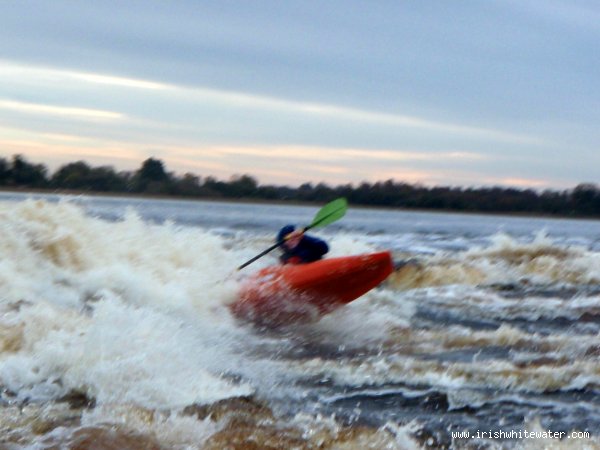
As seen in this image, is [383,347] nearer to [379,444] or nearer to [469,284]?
[379,444]

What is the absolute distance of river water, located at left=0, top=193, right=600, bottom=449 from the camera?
6297 millimetres

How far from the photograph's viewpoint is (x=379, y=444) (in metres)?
6.12

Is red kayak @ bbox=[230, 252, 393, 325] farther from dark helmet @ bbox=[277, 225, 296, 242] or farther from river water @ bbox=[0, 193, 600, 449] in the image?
dark helmet @ bbox=[277, 225, 296, 242]

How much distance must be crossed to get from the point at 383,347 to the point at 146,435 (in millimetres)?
4198

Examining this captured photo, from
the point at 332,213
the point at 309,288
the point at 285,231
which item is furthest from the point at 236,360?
the point at 332,213

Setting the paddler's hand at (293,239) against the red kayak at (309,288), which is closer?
the red kayak at (309,288)

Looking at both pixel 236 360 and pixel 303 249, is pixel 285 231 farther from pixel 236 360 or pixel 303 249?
pixel 236 360

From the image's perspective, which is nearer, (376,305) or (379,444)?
(379,444)

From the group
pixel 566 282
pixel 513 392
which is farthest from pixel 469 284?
pixel 513 392

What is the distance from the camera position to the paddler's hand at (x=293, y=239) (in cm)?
1179

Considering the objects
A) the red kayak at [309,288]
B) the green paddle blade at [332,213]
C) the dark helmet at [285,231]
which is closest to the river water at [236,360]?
the red kayak at [309,288]

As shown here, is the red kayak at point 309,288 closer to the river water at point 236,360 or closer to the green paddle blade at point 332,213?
the river water at point 236,360

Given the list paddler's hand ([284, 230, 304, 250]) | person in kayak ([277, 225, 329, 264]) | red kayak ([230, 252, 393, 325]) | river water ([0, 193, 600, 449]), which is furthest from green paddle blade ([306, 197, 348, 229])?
red kayak ([230, 252, 393, 325])

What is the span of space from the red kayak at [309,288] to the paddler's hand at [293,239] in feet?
1.73
